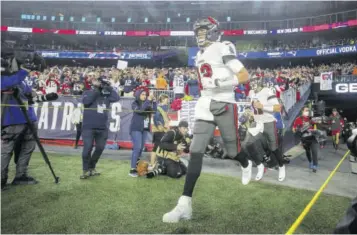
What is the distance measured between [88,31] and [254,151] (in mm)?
33930

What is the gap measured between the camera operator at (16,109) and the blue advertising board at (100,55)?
2825cm

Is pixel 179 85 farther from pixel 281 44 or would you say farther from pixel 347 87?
pixel 281 44

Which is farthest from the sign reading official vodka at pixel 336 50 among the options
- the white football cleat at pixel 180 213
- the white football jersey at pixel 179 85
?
the white football cleat at pixel 180 213

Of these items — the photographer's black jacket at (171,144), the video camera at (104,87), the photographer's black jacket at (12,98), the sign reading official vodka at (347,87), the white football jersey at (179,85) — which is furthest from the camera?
the sign reading official vodka at (347,87)

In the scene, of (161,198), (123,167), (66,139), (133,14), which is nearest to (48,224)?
(161,198)

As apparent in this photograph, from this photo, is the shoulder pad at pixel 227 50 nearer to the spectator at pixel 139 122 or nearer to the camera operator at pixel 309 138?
the spectator at pixel 139 122

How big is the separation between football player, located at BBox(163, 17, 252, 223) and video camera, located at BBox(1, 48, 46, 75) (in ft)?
7.64

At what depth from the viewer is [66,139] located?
10.4 m

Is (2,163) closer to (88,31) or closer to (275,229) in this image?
(275,229)

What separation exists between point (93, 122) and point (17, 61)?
1.71 metres

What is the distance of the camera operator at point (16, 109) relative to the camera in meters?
4.02

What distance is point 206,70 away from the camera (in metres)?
3.44

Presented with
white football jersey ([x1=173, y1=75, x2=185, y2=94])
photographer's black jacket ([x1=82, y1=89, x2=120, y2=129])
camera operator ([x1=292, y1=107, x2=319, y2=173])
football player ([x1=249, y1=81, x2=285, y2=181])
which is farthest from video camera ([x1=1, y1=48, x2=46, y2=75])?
white football jersey ([x1=173, y1=75, x2=185, y2=94])

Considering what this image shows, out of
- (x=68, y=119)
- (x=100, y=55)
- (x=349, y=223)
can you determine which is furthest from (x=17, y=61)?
(x=100, y=55)
